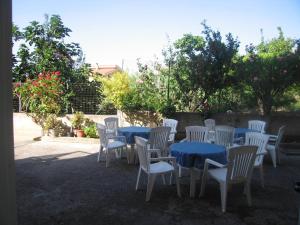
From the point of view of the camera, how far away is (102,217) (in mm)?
3879

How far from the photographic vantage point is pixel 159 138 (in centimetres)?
591

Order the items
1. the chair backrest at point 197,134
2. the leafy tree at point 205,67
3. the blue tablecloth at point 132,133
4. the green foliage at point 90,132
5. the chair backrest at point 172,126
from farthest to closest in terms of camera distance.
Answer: the green foliage at point 90,132 → the leafy tree at point 205,67 → the chair backrest at point 172,126 → the blue tablecloth at point 132,133 → the chair backrest at point 197,134

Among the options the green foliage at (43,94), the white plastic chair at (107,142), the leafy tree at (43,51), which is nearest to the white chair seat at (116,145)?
the white plastic chair at (107,142)

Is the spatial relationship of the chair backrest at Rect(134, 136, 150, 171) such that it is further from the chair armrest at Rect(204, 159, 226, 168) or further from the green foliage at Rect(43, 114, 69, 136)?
the green foliage at Rect(43, 114, 69, 136)

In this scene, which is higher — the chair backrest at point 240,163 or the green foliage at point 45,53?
the green foliage at point 45,53

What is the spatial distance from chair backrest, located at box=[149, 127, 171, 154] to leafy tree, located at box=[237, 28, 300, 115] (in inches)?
181

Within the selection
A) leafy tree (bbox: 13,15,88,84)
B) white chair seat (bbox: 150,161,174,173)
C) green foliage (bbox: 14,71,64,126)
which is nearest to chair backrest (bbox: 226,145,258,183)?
white chair seat (bbox: 150,161,174,173)

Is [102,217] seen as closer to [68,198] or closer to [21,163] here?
[68,198]

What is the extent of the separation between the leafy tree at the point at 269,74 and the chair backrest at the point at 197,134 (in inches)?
149

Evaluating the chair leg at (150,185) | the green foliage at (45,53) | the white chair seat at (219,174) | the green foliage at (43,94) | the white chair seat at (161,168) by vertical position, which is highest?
→ the green foliage at (45,53)

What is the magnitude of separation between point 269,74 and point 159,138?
509 cm

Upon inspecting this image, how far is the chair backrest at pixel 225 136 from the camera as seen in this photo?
595cm

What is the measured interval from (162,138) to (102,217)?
7.91 feet

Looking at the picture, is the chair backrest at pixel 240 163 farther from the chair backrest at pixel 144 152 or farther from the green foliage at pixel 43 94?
the green foliage at pixel 43 94
